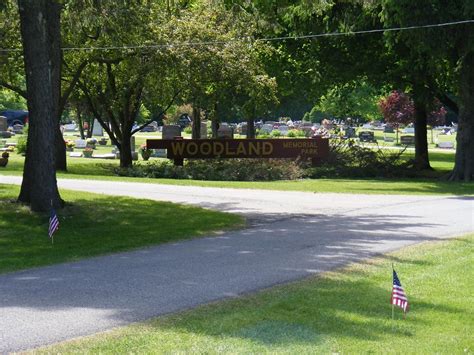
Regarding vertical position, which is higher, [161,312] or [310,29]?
[310,29]

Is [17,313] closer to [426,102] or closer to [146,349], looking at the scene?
[146,349]

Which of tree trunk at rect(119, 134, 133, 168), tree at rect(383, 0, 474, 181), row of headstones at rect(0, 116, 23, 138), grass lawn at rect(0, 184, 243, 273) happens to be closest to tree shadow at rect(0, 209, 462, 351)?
grass lawn at rect(0, 184, 243, 273)

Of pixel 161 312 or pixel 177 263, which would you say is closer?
pixel 161 312

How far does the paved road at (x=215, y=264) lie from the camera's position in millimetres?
8464

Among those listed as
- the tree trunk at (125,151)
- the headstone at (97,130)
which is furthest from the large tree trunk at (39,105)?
the headstone at (97,130)

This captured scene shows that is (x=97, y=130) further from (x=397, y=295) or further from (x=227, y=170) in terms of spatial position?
(x=397, y=295)

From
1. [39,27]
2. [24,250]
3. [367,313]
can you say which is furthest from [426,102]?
[367,313]

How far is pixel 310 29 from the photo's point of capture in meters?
33.3

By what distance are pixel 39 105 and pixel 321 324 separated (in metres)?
10.3

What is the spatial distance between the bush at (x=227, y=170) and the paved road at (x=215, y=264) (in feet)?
35.0

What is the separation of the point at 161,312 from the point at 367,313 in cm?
217

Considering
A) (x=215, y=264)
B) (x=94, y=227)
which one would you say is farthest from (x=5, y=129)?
(x=215, y=264)

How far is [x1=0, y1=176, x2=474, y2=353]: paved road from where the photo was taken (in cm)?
846

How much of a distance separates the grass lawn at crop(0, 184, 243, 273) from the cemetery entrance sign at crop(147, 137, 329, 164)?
15081 millimetres
